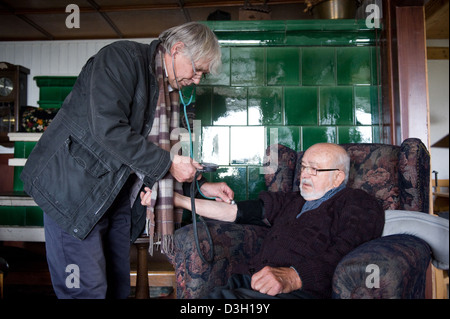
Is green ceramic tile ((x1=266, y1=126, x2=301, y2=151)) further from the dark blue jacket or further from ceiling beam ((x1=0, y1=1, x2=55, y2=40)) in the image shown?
ceiling beam ((x1=0, y1=1, x2=55, y2=40))

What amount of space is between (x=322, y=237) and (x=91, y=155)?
962 millimetres

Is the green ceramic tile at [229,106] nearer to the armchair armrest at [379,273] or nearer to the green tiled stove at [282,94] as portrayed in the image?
the green tiled stove at [282,94]

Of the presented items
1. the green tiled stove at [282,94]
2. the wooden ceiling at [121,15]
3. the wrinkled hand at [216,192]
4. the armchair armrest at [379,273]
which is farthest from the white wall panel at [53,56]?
the armchair armrest at [379,273]

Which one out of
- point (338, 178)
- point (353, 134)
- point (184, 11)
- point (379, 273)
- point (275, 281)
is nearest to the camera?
point (379, 273)

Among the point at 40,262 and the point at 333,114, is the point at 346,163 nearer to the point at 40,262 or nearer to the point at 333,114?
the point at 333,114

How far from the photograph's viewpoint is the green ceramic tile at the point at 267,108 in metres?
2.75

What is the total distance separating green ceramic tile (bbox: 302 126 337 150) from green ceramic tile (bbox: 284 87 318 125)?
0.20 ft

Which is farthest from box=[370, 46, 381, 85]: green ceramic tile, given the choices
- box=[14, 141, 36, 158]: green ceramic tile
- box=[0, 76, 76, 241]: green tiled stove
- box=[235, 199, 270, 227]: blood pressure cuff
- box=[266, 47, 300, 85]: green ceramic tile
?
box=[14, 141, 36, 158]: green ceramic tile

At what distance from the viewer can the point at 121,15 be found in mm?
4348

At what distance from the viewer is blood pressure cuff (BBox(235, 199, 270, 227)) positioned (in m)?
1.72

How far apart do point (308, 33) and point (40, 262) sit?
2942 mm

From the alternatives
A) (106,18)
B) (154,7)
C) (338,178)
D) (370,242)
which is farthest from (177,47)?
(106,18)

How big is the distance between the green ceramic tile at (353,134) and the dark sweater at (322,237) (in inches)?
47.6

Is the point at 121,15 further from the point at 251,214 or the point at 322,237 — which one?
the point at 322,237
